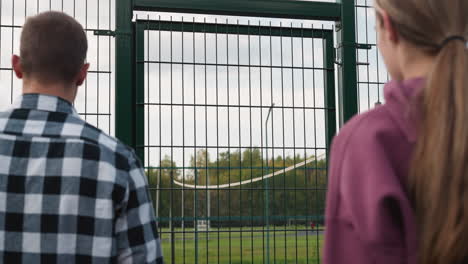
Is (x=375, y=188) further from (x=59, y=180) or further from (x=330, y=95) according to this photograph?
(x=330, y=95)

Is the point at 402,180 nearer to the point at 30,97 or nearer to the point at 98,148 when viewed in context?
the point at 98,148

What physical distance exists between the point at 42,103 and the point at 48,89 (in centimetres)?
5

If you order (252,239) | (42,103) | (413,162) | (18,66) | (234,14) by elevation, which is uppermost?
(234,14)

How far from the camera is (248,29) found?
370 centimetres

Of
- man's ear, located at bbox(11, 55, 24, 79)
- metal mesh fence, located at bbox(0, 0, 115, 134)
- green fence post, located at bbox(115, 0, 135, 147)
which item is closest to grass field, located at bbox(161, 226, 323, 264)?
green fence post, located at bbox(115, 0, 135, 147)

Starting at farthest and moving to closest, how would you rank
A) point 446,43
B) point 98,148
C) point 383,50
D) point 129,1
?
1. point 129,1
2. point 98,148
3. point 383,50
4. point 446,43

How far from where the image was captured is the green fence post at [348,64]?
12.0 ft

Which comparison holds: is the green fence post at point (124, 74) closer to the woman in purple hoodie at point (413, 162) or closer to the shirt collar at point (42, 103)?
the shirt collar at point (42, 103)

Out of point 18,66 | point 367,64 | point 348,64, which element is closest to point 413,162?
point 18,66

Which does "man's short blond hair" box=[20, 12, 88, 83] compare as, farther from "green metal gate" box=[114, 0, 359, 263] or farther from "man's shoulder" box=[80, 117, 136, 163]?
"green metal gate" box=[114, 0, 359, 263]

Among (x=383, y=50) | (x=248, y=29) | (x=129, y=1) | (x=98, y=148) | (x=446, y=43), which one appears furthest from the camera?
(x=248, y=29)

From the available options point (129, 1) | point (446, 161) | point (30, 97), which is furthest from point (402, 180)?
point (129, 1)

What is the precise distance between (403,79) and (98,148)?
90 centimetres

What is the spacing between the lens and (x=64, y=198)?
162cm
